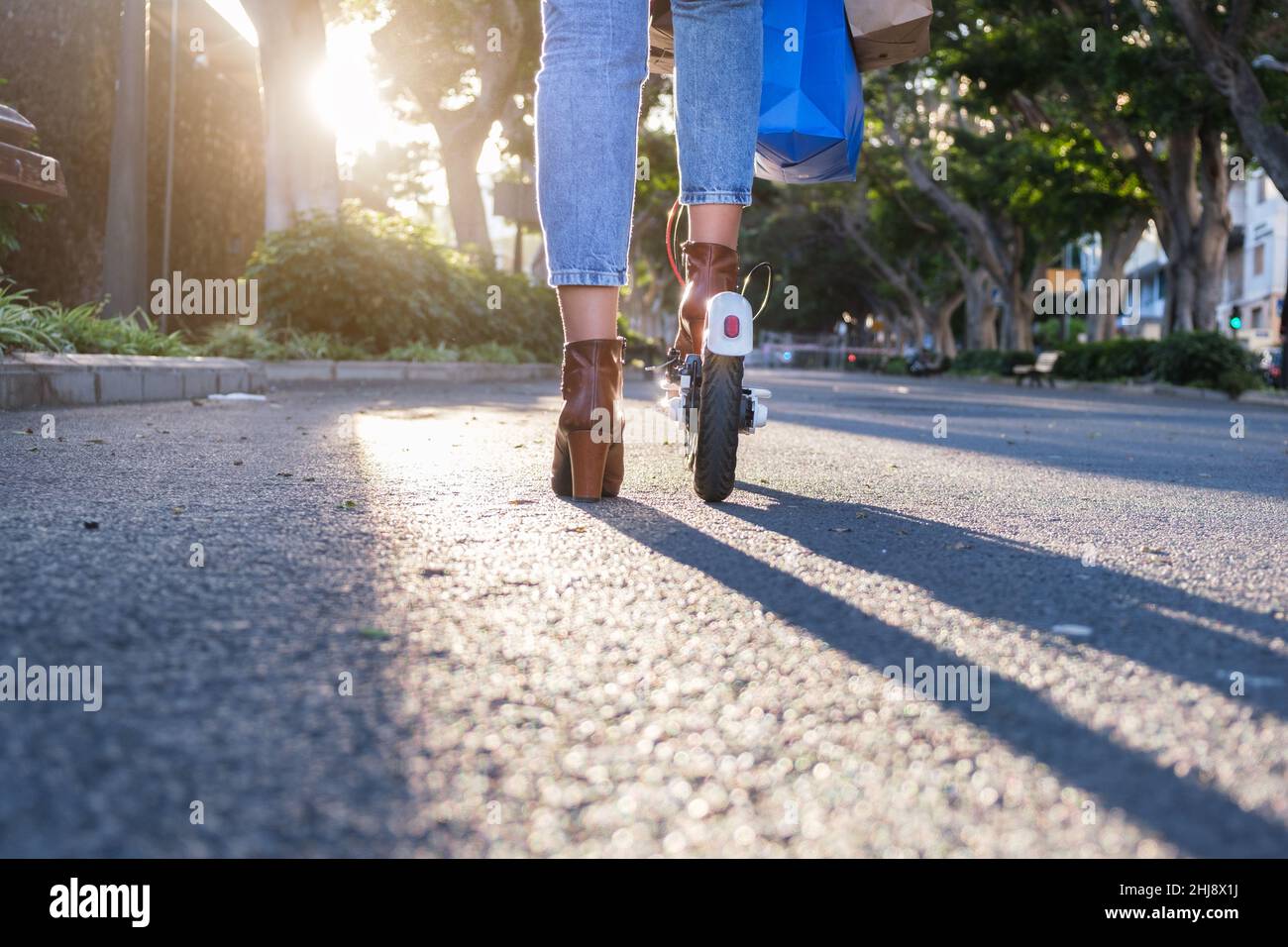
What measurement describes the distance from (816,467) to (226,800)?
4.00 meters

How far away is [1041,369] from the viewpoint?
29.0 metres

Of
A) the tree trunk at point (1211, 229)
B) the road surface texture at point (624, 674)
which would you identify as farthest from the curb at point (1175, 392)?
the road surface texture at point (624, 674)

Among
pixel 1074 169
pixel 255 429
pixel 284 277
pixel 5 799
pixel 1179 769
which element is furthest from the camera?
pixel 1074 169

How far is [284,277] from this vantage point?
13.4 metres

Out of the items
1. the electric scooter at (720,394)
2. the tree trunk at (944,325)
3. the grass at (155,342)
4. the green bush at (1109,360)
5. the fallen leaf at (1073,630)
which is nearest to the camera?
the fallen leaf at (1073,630)

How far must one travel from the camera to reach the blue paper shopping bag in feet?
12.0

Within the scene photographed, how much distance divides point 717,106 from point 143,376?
5.49 m

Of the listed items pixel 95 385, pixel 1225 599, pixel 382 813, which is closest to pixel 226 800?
pixel 382 813

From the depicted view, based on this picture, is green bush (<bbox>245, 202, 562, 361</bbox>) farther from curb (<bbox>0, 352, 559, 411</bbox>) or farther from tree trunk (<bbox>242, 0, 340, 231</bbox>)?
curb (<bbox>0, 352, 559, 411</bbox>)

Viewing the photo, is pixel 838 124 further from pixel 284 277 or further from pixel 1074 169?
pixel 1074 169

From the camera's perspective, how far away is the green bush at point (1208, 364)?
19.4m

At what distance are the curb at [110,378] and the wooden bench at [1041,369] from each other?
22028 millimetres

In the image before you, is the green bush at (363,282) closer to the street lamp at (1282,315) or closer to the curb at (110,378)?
the curb at (110,378)

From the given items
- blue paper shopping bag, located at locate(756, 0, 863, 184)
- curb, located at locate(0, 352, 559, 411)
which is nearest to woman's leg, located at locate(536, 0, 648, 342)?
blue paper shopping bag, located at locate(756, 0, 863, 184)
